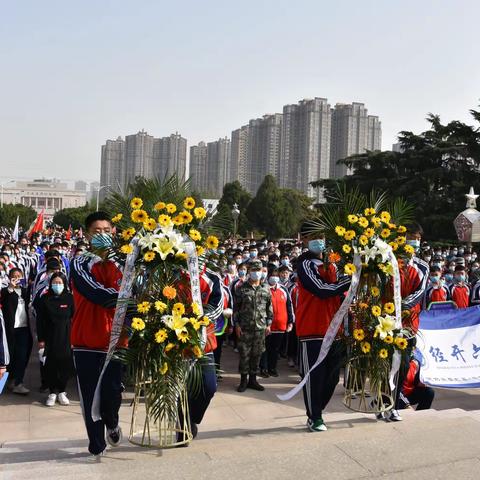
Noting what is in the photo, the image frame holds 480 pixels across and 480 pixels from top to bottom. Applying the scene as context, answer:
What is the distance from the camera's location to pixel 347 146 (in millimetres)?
66188

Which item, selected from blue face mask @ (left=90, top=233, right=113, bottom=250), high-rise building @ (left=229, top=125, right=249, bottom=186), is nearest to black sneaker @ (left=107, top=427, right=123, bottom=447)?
blue face mask @ (left=90, top=233, right=113, bottom=250)

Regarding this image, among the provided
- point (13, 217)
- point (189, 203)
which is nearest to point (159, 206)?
point (189, 203)

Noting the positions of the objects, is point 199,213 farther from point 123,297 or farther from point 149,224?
point 123,297

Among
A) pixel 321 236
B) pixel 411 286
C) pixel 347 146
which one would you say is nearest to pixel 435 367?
pixel 411 286

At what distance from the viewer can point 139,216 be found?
413 centimetres

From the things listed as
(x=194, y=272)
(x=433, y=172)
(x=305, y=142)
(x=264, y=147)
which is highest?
(x=305, y=142)

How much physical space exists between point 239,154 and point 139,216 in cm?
6510

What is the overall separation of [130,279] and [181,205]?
72cm

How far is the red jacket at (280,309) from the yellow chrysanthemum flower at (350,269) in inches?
165

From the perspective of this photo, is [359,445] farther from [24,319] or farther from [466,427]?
[24,319]

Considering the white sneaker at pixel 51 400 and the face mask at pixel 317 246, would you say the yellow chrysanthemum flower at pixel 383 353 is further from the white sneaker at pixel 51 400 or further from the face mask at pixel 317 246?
the white sneaker at pixel 51 400

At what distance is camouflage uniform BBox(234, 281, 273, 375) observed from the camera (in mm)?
7977

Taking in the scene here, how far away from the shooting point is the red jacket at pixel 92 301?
424 cm

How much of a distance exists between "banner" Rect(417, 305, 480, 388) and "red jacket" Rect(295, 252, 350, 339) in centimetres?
185
